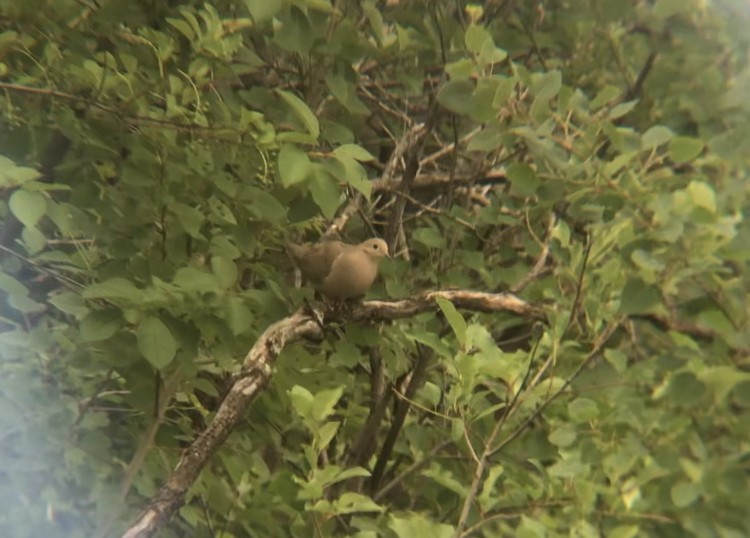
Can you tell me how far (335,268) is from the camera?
95 centimetres

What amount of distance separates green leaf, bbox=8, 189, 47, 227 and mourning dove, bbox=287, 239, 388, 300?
368 millimetres

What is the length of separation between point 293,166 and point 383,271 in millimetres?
392

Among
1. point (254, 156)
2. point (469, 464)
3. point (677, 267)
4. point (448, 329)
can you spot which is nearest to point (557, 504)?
point (469, 464)

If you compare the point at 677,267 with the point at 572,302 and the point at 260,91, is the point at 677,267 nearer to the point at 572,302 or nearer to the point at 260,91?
the point at 572,302

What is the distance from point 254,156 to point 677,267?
0.44m

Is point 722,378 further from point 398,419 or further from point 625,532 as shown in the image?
point 398,419

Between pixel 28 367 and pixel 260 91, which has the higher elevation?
pixel 260 91

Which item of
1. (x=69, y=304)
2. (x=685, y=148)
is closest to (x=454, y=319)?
(x=685, y=148)

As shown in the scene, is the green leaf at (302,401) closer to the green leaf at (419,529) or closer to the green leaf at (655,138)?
the green leaf at (419,529)

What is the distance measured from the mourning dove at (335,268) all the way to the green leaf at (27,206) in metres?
0.37

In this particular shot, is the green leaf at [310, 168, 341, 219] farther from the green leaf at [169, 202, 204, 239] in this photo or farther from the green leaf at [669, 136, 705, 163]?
the green leaf at [669, 136, 705, 163]

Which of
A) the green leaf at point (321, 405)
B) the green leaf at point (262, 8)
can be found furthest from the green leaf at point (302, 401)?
the green leaf at point (262, 8)

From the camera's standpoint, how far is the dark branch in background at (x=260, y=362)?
0.77 meters

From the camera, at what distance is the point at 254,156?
0.81 metres
